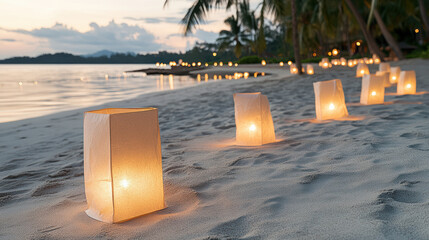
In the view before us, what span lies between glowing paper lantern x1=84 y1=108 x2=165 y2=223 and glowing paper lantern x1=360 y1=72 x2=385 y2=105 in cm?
480

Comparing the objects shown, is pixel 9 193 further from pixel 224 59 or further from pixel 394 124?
pixel 224 59

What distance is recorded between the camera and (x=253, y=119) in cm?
346

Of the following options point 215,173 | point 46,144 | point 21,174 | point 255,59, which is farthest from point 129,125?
point 255,59

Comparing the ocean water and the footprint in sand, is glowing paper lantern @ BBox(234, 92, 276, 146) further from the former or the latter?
the ocean water

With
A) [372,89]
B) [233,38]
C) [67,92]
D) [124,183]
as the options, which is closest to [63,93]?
[67,92]

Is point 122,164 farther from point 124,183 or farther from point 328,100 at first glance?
point 328,100

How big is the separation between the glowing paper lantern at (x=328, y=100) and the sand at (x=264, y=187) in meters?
0.22

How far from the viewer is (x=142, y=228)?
1.74m

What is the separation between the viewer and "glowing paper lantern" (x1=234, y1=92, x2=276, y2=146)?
343 centimetres

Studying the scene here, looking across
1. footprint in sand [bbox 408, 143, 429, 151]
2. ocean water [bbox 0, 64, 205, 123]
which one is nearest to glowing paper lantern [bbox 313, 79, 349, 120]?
footprint in sand [bbox 408, 143, 429, 151]

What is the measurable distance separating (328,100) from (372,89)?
5.34 feet

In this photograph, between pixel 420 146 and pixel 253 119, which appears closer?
pixel 420 146

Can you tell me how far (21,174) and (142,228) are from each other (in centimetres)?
189

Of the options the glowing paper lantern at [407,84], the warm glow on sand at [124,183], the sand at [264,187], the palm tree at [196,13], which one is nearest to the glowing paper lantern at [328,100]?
the sand at [264,187]
